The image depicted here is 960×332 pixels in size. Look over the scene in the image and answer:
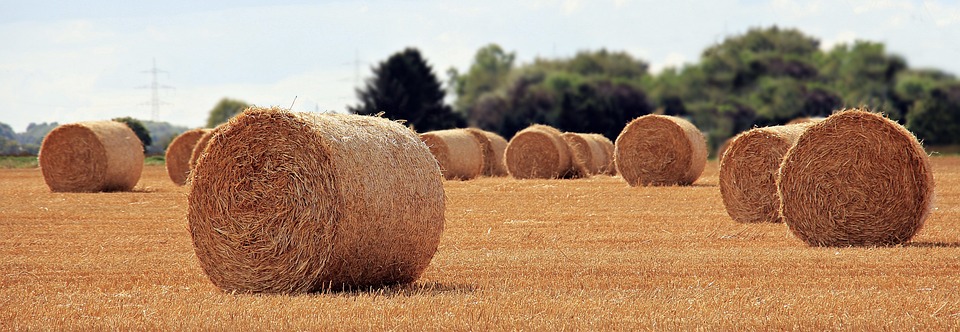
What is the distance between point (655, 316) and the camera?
8.24 metres

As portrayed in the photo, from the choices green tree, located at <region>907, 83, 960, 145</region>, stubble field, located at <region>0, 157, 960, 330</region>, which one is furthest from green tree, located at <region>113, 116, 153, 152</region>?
green tree, located at <region>907, 83, 960, 145</region>

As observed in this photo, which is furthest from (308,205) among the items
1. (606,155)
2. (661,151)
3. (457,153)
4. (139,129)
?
(139,129)

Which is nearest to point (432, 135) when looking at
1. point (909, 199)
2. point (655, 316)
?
point (909, 199)

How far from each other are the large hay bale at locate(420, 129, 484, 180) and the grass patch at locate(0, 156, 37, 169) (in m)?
18.5

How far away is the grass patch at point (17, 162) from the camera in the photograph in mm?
41219

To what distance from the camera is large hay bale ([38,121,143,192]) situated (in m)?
25.4

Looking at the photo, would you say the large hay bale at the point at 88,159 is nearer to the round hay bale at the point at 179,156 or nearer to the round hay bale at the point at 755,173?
the round hay bale at the point at 179,156

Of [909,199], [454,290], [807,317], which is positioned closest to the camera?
[807,317]

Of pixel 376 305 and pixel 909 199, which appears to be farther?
pixel 909 199

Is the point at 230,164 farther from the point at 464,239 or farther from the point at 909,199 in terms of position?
the point at 909,199

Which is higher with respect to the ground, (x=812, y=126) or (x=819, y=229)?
(x=812, y=126)

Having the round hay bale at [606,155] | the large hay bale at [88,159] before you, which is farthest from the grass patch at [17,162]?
the round hay bale at [606,155]

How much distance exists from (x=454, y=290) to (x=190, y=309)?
2250mm

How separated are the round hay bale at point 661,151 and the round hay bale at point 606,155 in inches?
269
